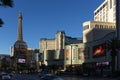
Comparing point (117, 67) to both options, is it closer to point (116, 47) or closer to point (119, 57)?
point (119, 57)

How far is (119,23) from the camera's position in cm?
15450

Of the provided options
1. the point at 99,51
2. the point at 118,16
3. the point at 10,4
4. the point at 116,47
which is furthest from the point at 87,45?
the point at 10,4

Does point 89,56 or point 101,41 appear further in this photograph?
point 89,56

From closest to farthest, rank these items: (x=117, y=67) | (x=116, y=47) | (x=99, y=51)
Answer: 1. (x=116, y=47)
2. (x=117, y=67)
3. (x=99, y=51)

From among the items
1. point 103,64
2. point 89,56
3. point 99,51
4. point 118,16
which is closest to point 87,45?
point 89,56

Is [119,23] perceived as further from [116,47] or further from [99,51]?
[116,47]

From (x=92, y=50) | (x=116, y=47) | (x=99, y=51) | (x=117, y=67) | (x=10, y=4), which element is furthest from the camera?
(x=92, y=50)

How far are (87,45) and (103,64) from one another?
33083 millimetres

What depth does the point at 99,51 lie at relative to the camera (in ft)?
585

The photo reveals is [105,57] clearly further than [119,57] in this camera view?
Yes

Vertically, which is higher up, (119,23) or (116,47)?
(119,23)

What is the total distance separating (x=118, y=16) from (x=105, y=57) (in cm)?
2116

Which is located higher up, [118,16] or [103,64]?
[118,16]

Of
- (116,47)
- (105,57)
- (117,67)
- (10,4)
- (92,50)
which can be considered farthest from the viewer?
(92,50)
